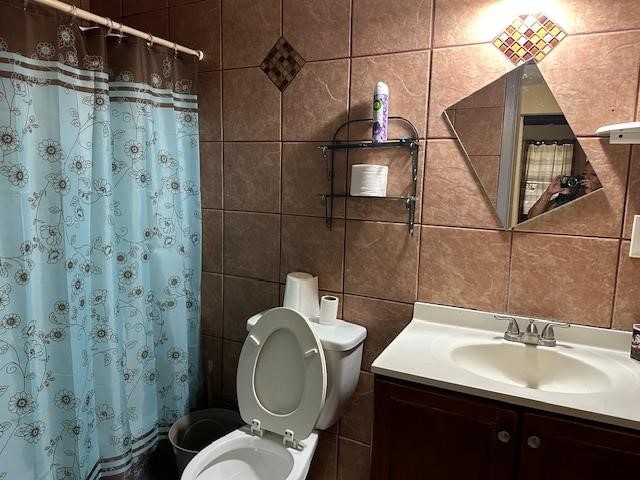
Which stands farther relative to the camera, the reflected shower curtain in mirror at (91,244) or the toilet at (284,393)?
the toilet at (284,393)

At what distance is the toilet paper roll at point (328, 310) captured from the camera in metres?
1.65

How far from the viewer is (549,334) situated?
1.40 m

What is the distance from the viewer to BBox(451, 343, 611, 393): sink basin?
1.33m

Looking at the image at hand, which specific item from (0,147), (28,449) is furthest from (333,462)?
(0,147)

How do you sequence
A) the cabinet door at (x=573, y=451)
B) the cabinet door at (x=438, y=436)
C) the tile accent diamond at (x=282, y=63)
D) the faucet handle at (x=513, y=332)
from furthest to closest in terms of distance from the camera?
the tile accent diamond at (x=282, y=63) < the faucet handle at (x=513, y=332) < the cabinet door at (x=438, y=436) < the cabinet door at (x=573, y=451)

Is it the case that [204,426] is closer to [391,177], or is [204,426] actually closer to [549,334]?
[391,177]

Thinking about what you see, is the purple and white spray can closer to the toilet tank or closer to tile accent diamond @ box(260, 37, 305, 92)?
tile accent diamond @ box(260, 37, 305, 92)

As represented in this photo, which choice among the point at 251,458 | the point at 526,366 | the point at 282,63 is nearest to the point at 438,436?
the point at 526,366

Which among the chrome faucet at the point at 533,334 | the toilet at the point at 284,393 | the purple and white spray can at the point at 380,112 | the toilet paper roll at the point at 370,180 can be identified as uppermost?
the purple and white spray can at the point at 380,112

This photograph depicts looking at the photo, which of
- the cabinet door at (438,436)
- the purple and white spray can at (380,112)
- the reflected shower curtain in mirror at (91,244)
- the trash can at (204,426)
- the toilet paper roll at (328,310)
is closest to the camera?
the cabinet door at (438,436)

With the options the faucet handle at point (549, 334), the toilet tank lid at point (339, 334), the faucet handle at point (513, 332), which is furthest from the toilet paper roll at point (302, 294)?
the faucet handle at point (549, 334)

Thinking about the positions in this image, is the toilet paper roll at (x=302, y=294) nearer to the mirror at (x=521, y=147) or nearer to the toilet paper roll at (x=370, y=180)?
the toilet paper roll at (x=370, y=180)

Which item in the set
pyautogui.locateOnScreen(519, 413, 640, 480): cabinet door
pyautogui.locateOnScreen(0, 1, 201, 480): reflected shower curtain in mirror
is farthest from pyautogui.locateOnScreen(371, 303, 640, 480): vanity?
pyautogui.locateOnScreen(0, 1, 201, 480): reflected shower curtain in mirror

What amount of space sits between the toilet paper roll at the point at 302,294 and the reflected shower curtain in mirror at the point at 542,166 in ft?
2.70
